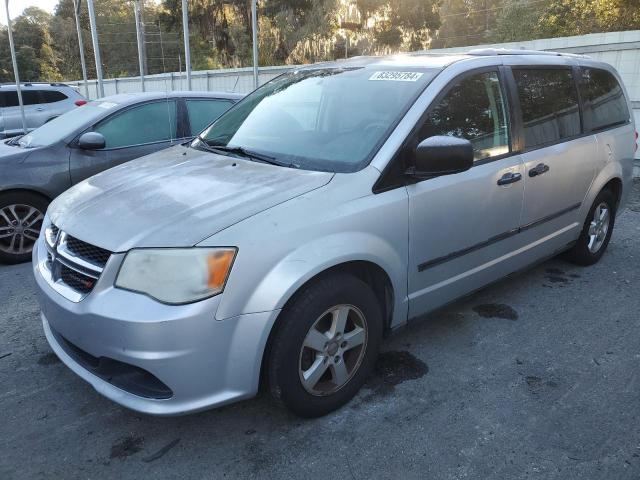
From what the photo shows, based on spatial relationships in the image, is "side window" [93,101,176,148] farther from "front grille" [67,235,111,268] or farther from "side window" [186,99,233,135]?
"front grille" [67,235,111,268]

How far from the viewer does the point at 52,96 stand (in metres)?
12.6

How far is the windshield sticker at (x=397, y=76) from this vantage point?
10.3 feet

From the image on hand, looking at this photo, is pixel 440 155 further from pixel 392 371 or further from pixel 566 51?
pixel 566 51

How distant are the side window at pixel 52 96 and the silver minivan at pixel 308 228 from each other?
34.7 ft

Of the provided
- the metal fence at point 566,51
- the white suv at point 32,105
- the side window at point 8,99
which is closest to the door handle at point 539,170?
the metal fence at point 566,51

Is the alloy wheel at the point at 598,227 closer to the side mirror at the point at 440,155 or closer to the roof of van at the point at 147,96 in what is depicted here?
the side mirror at the point at 440,155

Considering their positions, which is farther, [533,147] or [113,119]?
[113,119]

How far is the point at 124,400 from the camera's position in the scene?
2299 millimetres

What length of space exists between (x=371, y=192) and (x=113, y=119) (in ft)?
12.1

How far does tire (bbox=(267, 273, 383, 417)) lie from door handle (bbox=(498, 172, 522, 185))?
1208 millimetres

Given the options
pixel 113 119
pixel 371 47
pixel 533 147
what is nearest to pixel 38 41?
pixel 371 47

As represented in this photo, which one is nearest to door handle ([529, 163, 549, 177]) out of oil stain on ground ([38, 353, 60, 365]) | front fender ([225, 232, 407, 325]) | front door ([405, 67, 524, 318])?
front door ([405, 67, 524, 318])

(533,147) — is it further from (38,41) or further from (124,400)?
(38,41)

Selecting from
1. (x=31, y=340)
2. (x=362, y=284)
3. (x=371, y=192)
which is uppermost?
(x=371, y=192)
